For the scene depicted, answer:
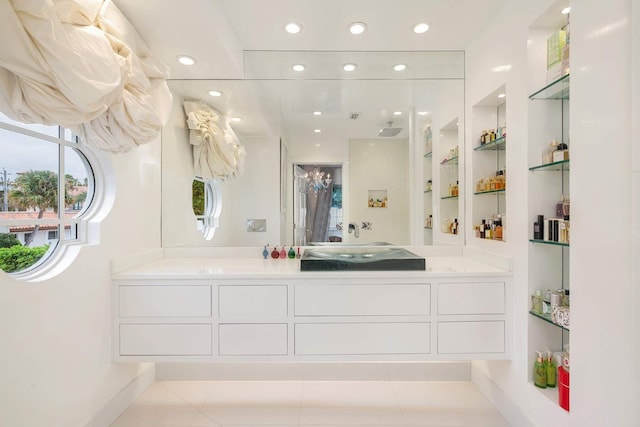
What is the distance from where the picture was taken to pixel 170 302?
6.15 ft

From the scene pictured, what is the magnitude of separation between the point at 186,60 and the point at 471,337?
245cm

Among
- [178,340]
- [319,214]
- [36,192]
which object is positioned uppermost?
[36,192]

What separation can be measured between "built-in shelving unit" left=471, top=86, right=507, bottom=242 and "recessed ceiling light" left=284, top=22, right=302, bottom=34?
131 cm

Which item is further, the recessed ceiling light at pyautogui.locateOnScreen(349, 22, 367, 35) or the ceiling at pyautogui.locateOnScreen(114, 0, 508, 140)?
the recessed ceiling light at pyautogui.locateOnScreen(349, 22, 367, 35)

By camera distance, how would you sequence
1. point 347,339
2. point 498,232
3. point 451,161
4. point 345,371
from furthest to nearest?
1. point 451,161
2. point 345,371
3. point 498,232
4. point 347,339

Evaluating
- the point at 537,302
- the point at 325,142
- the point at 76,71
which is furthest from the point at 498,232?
the point at 76,71

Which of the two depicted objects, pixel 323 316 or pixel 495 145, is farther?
pixel 495 145

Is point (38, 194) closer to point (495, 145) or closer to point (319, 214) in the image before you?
point (319, 214)

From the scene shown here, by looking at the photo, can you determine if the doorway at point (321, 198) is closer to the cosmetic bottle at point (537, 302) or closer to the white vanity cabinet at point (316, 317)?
the white vanity cabinet at point (316, 317)

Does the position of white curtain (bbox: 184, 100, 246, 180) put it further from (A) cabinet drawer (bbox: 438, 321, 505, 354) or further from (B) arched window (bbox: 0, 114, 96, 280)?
(A) cabinet drawer (bbox: 438, 321, 505, 354)

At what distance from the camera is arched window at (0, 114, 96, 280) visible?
137cm

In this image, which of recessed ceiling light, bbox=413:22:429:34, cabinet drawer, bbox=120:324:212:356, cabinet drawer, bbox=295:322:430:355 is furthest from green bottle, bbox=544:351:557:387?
recessed ceiling light, bbox=413:22:429:34

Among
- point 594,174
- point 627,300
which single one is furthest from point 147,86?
point 627,300

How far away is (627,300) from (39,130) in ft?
8.38
